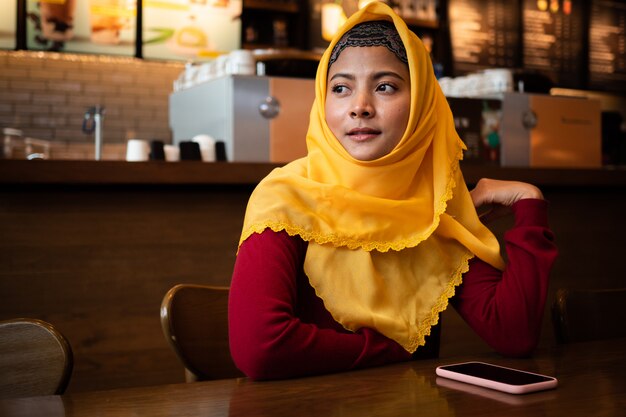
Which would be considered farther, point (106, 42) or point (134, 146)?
point (106, 42)

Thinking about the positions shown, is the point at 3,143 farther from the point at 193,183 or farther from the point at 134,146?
the point at 193,183

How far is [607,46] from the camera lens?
573 cm

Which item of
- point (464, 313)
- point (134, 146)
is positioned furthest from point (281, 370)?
point (134, 146)

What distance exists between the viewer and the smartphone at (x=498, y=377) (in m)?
1.02

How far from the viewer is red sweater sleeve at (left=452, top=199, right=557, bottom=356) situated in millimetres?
1354

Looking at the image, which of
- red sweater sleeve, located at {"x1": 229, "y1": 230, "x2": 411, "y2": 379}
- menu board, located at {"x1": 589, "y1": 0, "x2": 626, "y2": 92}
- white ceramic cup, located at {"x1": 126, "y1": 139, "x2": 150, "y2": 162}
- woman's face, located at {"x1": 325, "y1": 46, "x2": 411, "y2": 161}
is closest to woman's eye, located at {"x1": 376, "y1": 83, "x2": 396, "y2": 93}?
woman's face, located at {"x1": 325, "y1": 46, "x2": 411, "y2": 161}

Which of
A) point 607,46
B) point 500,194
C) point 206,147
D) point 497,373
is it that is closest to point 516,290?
point 500,194

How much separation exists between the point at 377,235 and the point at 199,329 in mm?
371

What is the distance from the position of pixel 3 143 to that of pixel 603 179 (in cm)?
301

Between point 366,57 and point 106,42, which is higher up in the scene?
point 106,42

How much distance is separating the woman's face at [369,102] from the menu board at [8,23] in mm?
3150

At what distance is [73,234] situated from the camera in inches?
85.5

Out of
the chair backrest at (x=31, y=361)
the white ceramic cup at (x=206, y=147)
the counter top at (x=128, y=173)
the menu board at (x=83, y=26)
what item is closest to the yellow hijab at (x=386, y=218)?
the chair backrest at (x=31, y=361)

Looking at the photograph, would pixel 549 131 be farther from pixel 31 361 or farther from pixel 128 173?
pixel 31 361
